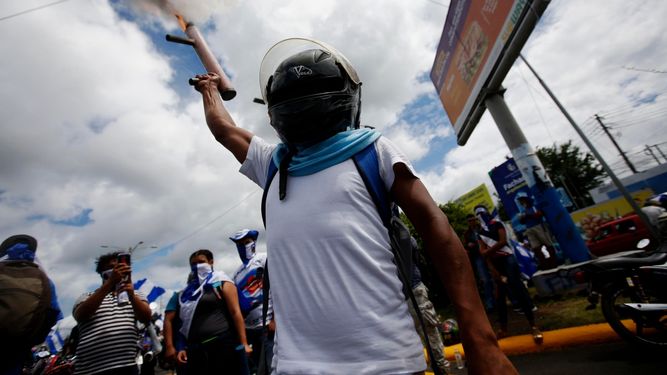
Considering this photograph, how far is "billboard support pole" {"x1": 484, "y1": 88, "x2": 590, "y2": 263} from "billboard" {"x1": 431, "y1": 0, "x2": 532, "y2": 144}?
156cm

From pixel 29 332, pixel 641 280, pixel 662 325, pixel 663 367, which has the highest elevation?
pixel 29 332

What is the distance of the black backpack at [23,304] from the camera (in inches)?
Result: 64.8

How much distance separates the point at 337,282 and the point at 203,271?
10.1 feet

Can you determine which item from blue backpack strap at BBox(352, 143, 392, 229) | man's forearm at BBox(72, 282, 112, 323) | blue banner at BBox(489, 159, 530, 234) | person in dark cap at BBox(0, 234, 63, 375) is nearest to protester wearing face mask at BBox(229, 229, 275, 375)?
man's forearm at BBox(72, 282, 112, 323)

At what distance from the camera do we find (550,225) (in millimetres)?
7133

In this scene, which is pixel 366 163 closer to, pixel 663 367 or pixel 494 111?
Result: pixel 663 367

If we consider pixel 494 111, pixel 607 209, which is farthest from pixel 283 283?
pixel 607 209

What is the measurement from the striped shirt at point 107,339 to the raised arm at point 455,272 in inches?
127

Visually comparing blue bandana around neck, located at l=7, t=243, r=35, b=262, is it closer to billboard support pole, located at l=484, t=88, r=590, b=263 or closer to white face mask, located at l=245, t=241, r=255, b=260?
white face mask, located at l=245, t=241, r=255, b=260

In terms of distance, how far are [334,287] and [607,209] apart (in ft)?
88.1

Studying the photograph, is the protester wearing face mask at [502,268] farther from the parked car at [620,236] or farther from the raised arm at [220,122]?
the parked car at [620,236]

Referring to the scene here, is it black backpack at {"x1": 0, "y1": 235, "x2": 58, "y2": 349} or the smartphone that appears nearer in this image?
black backpack at {"x1": 0, "y1": 235, "x2": 58, "y2": 349}

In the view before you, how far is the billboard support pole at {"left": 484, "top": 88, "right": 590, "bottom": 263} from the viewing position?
22.1 ft

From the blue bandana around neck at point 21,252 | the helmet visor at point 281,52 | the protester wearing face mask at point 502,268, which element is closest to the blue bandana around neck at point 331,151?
the helmet visor at point 281,52
